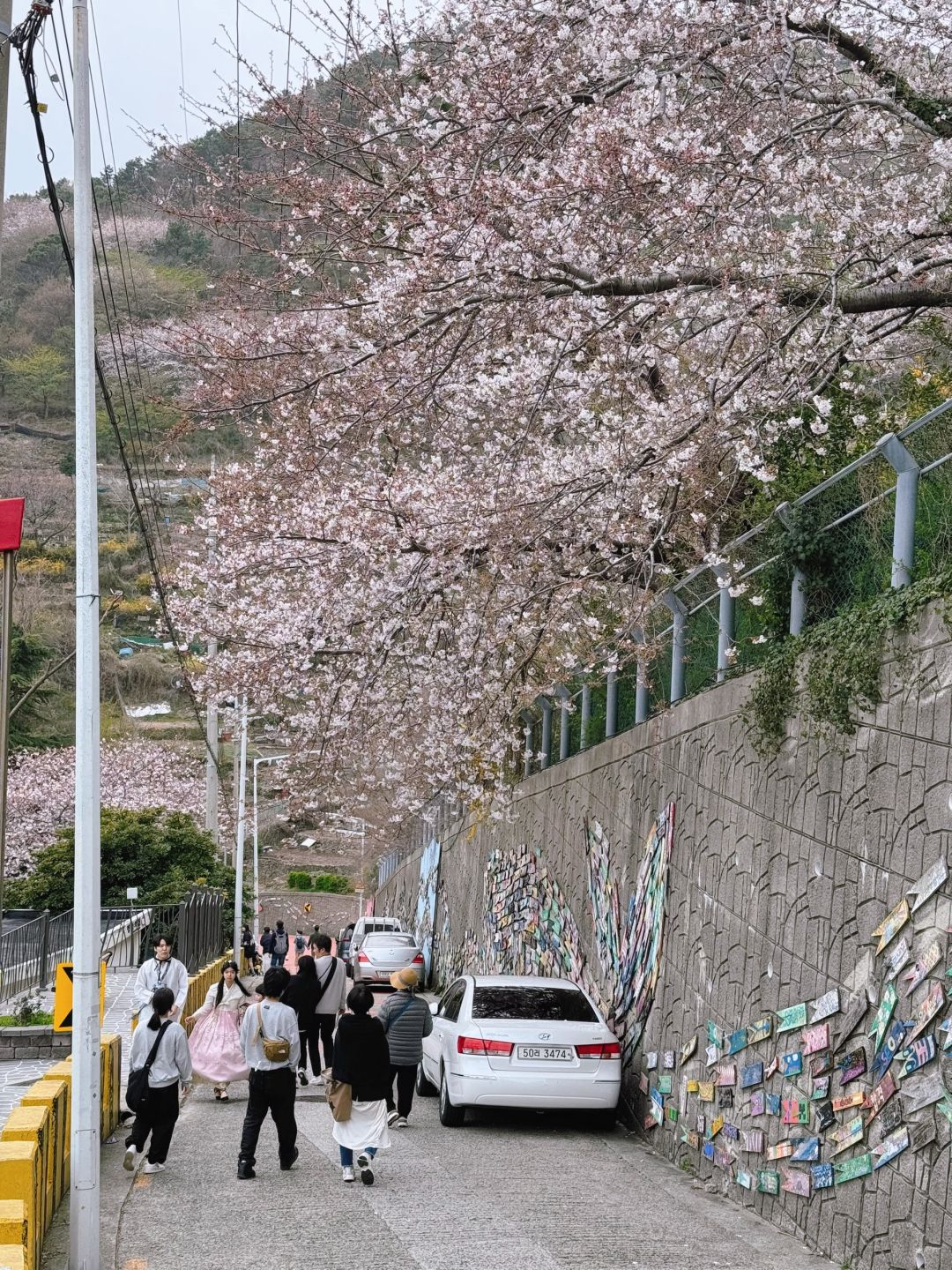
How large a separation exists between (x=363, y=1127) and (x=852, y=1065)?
3592mm

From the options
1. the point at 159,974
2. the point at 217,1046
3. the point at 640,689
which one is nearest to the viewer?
the point at 159,974

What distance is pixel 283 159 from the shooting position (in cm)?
1005

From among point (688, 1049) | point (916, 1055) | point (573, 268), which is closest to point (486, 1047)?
point (688, 1049)

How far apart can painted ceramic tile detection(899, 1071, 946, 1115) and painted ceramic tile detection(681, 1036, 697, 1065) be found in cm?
400

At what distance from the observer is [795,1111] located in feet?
27.1

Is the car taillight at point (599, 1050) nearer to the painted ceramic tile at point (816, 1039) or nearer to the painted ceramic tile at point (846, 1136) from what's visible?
the painted ceramic tile at point (816, 1039)

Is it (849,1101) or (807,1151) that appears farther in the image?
(807,1151)

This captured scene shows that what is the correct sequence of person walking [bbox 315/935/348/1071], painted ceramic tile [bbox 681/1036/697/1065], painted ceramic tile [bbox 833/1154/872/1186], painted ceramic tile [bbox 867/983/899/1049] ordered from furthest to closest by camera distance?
person walking [bbox 315/935/348/1071], painted ceramic tile [bbox 681/1036/697/1065], painted ceramic tile [bbox 833/1154/872/1186], painted ceramic tile [bbox 867/983/899/1049]

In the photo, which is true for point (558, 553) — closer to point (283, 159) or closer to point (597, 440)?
point (597, 440)

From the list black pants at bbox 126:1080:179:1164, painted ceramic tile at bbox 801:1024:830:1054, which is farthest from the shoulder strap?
painted ceramic tile at bbox 801:1024:830:1054

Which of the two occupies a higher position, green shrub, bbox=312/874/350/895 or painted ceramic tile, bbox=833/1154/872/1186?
painted ceramic tile, bbox=833/1154/872/1186

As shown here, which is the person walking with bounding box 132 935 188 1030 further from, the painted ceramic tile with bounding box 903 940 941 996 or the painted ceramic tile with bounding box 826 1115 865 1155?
the painted ceramic tile with bounding box 903 940 941 996

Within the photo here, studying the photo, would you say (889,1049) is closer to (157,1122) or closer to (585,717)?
(157,1122)

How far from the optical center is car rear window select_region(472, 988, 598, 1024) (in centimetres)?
1209
